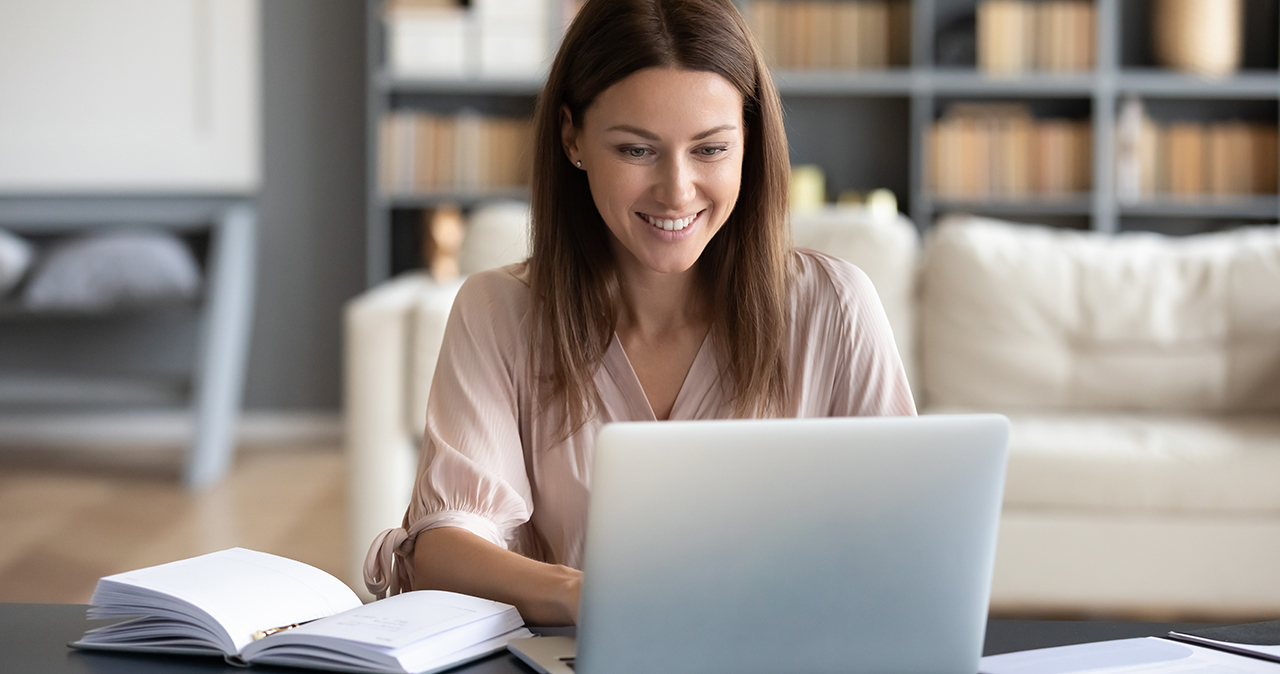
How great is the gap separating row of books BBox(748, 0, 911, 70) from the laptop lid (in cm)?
325

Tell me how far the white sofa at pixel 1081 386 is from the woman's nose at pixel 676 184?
1.30 meters

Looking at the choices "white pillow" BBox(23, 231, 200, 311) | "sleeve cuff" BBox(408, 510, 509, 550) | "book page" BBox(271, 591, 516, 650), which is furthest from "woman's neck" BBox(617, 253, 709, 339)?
"white pillow" BBox(23, 231, 200, 311)

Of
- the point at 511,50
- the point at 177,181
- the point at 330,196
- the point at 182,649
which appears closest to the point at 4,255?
the point at 177,181

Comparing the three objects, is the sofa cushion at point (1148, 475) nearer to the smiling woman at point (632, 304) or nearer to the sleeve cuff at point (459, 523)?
the smiling woman at point (632, 304)

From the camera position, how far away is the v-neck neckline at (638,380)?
111cm

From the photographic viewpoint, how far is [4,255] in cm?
345

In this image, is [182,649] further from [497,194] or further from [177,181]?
[177,181]

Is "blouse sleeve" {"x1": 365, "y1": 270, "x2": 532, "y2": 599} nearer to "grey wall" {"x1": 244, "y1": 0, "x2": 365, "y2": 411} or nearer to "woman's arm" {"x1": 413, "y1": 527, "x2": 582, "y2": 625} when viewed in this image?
"woman's arm" {"x1": 413, "y1": 527, "x2": 582, "y2": 625}

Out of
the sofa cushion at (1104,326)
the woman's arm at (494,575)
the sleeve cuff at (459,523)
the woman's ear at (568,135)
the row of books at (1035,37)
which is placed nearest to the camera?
the woman's arm at (494,575)

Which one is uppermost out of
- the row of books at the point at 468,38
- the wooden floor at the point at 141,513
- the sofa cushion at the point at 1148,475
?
the row of books at the point at 468,38

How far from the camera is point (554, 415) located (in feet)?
3.60

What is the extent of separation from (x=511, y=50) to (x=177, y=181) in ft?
4.25

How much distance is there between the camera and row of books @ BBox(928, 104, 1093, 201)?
3.71 m

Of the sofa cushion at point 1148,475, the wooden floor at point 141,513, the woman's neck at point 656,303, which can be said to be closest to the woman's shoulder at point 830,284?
the woman's neck at point 656,303
